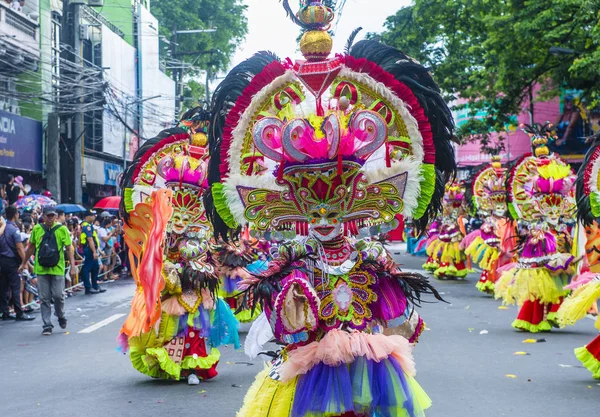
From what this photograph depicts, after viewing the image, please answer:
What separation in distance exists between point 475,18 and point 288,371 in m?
24.3

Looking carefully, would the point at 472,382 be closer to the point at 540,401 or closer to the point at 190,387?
the point at 540,401

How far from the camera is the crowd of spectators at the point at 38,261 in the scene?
41.5ft

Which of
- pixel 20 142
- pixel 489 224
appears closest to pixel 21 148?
pixel 20 142

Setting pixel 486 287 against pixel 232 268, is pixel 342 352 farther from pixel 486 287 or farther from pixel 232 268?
pixel 486 287

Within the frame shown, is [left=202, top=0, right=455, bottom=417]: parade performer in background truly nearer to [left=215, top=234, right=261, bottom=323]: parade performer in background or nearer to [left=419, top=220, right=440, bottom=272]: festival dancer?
[left=215, top=234, right=261, bottom=323]: parade performer in background

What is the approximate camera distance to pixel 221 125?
5.56 metres

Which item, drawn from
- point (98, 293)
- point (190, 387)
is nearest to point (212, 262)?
point (190, 387)

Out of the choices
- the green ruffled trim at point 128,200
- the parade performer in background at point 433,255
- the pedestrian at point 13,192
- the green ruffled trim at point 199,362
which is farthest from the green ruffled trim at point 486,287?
the pedestrian at point 13,192

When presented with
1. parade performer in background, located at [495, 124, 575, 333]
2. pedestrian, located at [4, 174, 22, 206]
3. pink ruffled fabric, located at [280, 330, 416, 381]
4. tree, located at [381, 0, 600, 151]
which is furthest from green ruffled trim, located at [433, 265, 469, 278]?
pink ruffled fabric, located at [280, 330, 416, 381]

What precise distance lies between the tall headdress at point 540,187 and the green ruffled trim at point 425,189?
22.3 feet

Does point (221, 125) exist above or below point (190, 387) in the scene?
above

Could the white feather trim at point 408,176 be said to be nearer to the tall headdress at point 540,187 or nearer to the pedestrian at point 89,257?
the tall headdress at point 540,187

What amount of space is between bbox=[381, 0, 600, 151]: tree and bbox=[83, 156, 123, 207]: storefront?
12.0 metres

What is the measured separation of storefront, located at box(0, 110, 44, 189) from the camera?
75.2ft
